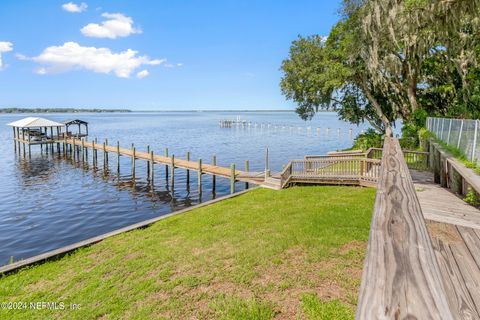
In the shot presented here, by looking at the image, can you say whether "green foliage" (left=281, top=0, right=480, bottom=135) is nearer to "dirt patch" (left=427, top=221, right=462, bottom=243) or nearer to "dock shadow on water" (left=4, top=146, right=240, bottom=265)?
"dock shadow on water" (left=4, top=146, right=240, bottom=265)

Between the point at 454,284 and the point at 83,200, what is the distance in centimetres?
2334

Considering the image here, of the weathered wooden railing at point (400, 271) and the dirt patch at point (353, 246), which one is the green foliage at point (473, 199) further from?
the weathered wooden railing at point (400, 271)

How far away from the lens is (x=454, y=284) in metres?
2.70

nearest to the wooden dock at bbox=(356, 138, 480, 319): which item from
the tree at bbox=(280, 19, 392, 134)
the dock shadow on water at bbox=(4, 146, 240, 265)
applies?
the dock shadow on water at bbox=(4, 146, 240, 265)

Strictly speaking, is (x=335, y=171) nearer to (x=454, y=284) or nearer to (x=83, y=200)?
(x=454, y=284)

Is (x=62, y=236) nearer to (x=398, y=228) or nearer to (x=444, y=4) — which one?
(x=398, y=228)

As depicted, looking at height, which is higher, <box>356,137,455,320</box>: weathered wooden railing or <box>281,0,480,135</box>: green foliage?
<box>281,0,480,135</box>: green foliage

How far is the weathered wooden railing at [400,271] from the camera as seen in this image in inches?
39.1

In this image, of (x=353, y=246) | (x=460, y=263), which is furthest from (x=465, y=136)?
(x=460, y=263)

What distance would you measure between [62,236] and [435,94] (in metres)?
31.2

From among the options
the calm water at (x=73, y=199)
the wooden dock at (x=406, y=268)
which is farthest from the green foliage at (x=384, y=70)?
the wooden dock at (x=406, y=268)

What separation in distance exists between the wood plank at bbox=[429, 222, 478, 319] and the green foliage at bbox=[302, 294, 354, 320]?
230cm

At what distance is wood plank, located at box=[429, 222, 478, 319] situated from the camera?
2354 mm

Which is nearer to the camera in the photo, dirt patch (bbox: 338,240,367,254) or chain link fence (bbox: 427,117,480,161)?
dirt patch (bbox: 338,240,367,254)
